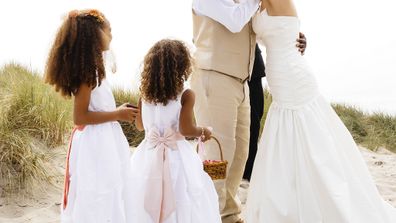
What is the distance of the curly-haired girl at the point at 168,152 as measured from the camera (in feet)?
11.3

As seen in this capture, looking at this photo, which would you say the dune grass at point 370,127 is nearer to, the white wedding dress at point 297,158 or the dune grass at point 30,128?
the dune grass at point 30,128

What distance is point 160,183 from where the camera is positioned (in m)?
3.43

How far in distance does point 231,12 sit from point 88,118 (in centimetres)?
117

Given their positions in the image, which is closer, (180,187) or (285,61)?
(180,187)

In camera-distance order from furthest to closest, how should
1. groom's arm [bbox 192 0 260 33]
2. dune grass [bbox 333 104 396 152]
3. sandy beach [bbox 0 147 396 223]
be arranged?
1. dune grass [bbox 333 104 396 152]
2. sandy beach [bbox 0 147 396 223]
3. groom's arm [bbox 192 0 260 33]

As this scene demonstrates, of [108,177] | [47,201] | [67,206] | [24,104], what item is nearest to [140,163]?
[108,177]

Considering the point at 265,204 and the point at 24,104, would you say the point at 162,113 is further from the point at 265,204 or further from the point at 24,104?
the point at 24,104

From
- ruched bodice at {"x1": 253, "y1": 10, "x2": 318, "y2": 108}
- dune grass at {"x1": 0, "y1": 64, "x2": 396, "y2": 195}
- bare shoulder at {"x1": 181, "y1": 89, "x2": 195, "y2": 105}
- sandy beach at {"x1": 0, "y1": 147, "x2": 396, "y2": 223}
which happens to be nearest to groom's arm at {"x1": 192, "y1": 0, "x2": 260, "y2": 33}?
ruched bodice at {"x1": 253, "y1": 10, "x2": 318, "y2": 108}

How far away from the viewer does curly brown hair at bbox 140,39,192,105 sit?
135 inches

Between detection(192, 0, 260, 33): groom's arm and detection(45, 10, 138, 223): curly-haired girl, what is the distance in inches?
30.8

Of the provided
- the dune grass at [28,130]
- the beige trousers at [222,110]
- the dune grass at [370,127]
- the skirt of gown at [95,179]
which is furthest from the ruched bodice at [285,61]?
the dune grass at [370,127]

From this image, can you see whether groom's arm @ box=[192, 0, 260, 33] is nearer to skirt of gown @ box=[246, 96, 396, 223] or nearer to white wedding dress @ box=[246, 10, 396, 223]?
white wedding dress @ box=[246, 10, 396, 223]

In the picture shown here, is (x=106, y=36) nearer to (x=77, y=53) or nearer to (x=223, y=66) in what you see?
(x=77, y=53)

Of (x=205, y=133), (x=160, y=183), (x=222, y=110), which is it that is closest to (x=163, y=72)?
(x=205, y=133)
